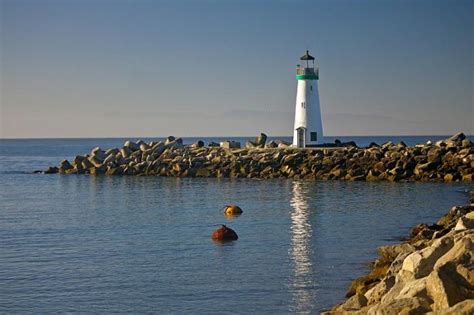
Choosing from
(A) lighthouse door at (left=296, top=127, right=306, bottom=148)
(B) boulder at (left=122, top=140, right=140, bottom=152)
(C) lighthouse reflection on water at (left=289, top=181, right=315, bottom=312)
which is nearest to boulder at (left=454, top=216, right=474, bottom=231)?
(C) lighthouse reflection on water at (left=289, top=181, right=315, bottom=312)

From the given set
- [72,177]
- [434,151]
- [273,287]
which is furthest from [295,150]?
[273,287]

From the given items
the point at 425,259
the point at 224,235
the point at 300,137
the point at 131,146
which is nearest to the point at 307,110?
the point at 300,137

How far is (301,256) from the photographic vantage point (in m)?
22.1

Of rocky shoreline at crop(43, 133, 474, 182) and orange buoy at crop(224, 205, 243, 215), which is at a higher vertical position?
rocky shoreline at crop(43, 133, 474, 182)

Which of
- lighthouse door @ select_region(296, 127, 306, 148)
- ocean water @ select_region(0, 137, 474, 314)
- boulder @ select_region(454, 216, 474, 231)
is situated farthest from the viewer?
lighthouse door @ select_region(296, 127, 306, 148)

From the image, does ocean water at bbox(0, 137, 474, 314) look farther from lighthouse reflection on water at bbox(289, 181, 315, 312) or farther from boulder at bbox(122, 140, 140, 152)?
boulder at bbox(122, 140, 140, 152)

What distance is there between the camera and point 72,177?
5922cm

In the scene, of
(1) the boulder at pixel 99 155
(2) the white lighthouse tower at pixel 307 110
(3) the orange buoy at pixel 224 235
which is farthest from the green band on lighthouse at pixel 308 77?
(3) the orange buoy at pixel 224 235

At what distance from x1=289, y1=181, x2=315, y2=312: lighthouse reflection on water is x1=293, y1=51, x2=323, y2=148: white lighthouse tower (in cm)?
1791

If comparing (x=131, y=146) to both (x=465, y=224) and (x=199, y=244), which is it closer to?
(x=199, y=244)

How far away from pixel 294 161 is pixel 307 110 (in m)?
5.11

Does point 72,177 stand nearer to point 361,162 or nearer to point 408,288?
point 361,162

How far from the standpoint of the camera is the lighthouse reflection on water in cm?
1709

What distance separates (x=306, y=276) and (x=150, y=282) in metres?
3.82
